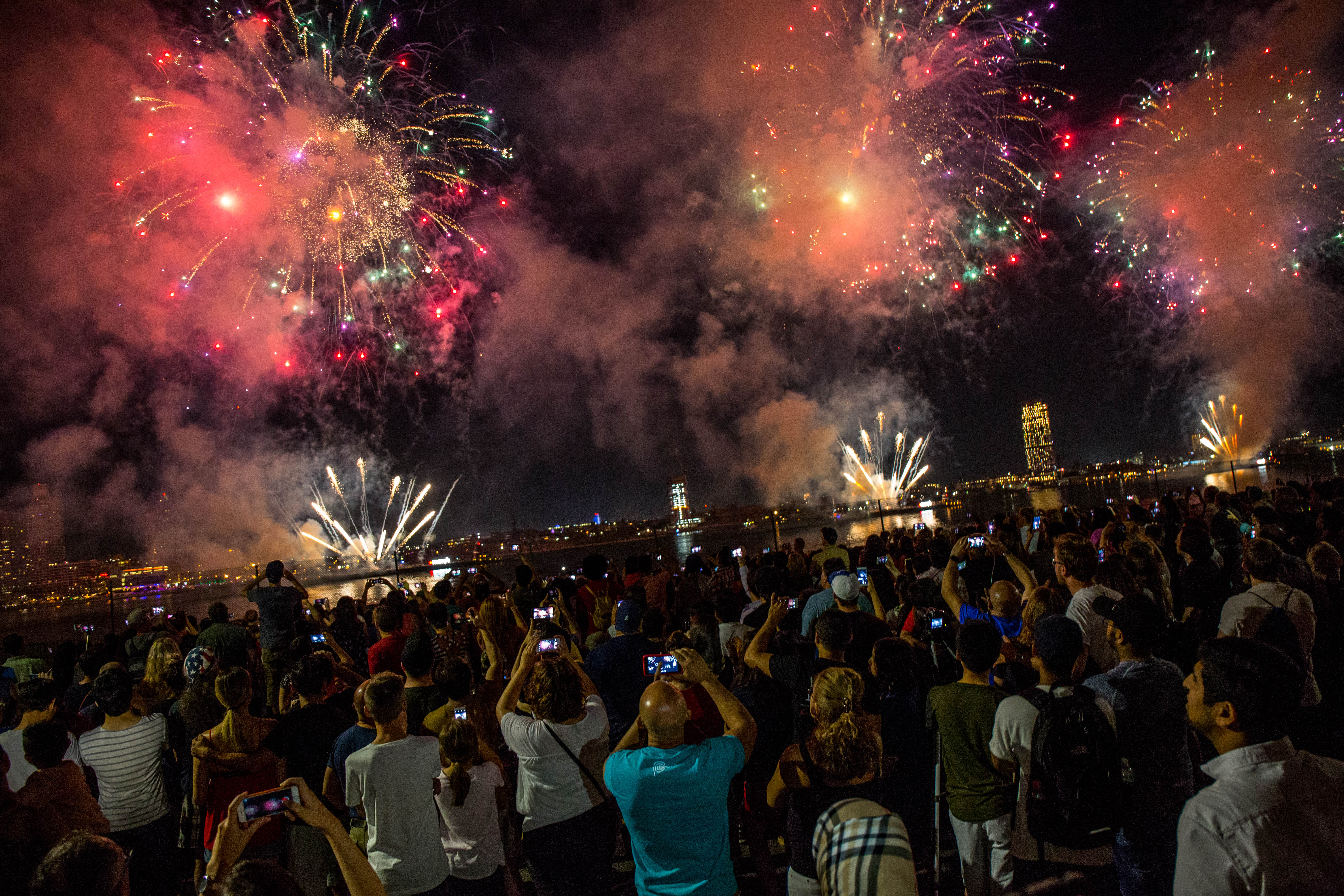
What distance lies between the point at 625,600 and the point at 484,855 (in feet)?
8.51

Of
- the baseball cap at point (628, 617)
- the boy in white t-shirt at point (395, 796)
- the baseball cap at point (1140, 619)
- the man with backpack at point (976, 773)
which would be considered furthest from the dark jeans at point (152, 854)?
the baseball cap at point (1140, 619)

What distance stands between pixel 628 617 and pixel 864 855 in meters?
4.20

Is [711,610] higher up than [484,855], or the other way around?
[711,610]

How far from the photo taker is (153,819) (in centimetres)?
466

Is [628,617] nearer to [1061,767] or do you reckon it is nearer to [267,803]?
[1061,767]

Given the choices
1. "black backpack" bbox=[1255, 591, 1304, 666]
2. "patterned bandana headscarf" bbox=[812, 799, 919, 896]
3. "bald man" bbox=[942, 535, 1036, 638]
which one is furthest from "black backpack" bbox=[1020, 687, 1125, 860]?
"black backpack" bbox=[1255, 591, 1304, 666]

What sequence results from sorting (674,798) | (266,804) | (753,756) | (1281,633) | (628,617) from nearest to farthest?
(266,804)
(674,798)
(753,756)
(1281,633)
(628,617)

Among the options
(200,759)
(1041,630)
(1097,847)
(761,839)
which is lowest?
(761,839)

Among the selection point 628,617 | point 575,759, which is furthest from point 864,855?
point 628,617

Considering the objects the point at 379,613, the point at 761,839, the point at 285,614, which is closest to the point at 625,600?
the point at 761,839

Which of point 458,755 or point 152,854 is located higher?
point 458,755

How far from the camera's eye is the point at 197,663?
610 centimetres

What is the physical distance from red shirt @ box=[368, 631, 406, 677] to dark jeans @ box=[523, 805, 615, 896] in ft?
11.0

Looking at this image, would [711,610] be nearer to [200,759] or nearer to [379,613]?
[379,613]
